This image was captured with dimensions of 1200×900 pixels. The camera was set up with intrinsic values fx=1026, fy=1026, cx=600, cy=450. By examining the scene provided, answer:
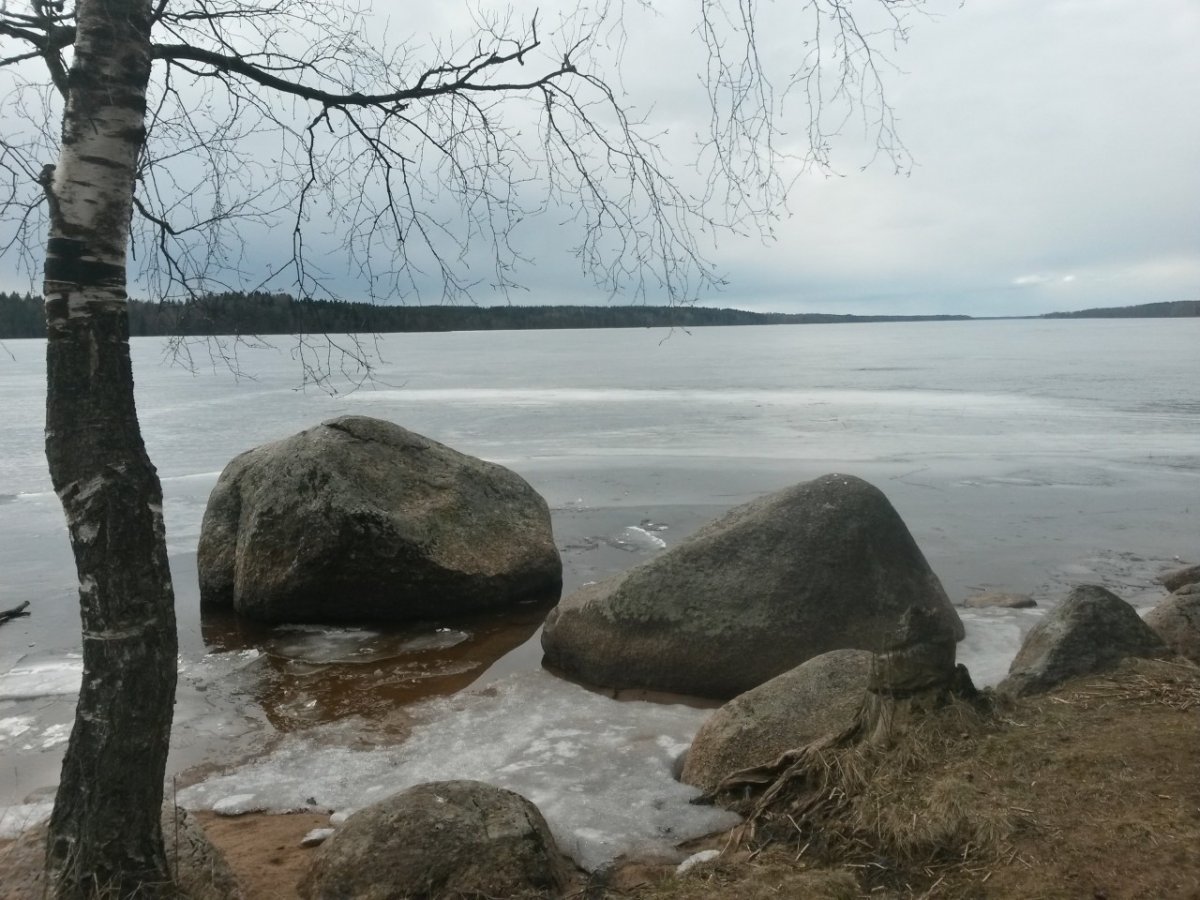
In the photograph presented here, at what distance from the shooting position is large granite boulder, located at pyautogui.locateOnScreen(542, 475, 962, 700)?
6.98 meters

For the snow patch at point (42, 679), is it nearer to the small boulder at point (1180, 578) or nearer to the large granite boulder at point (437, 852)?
the large granite boulder at point (437, 852)

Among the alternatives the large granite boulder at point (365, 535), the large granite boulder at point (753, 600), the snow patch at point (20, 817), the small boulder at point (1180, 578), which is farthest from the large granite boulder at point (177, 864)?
the small boulder at point (1180, 578)

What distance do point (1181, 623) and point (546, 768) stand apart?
4101mm

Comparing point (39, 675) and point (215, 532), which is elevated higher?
point (215, 532)

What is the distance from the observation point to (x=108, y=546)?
3316mm

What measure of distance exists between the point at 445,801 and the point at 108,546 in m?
1.71

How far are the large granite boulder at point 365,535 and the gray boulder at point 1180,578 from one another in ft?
19.4

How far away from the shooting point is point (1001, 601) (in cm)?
920

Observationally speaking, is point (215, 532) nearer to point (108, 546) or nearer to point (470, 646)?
point (470, 646)

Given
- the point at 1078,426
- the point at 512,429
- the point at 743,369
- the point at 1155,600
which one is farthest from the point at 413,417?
the point at 743,369

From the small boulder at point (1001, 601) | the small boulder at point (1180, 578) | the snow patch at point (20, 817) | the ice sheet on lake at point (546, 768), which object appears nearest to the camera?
the ice sheet on lake at point (546, 768)

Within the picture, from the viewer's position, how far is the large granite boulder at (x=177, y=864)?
141 inches

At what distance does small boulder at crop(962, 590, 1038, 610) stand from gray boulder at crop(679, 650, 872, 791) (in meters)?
4.01

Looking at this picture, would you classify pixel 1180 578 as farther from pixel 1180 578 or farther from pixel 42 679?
pixel 42 679
